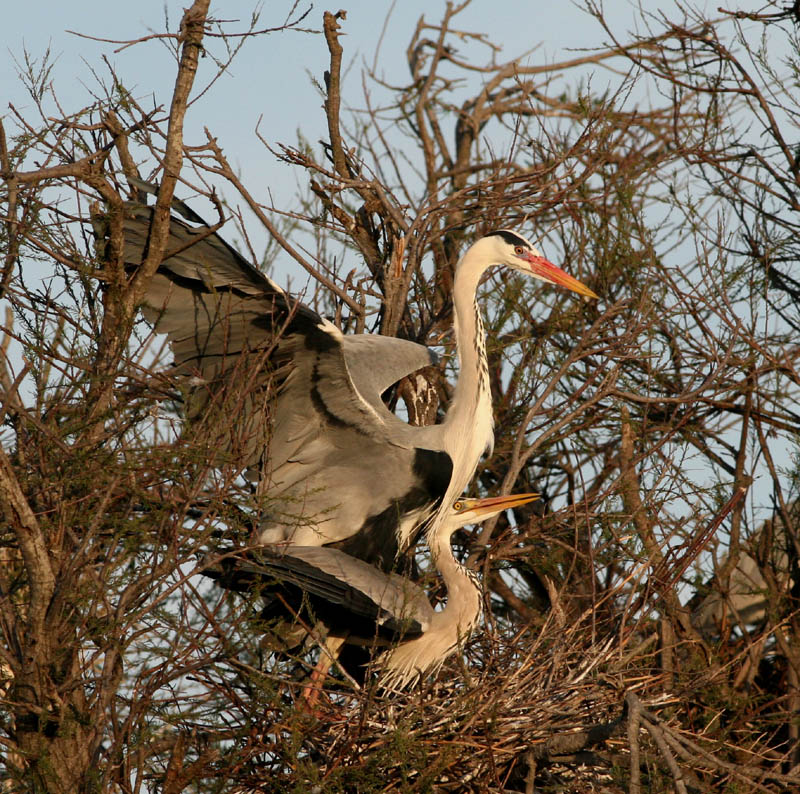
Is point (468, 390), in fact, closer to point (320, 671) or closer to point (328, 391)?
point (328, 391)

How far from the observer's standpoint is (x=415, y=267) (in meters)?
5.09

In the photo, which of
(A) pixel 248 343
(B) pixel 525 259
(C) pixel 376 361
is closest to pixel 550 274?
(B) pixel 525 259

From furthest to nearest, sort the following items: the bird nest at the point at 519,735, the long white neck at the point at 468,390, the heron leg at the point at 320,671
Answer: the long white neck at the point at 468,390 < the heron leg at the point at 320,671 < the bird nest at the point at 519,735

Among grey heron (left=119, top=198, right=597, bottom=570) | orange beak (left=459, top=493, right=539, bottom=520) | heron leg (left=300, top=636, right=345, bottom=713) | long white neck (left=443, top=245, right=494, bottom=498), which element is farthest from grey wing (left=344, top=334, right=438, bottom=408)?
heron leg (left=300, top=636, right=345, bottom=713)

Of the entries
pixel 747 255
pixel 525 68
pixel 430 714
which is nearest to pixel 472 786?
pixel 430 714

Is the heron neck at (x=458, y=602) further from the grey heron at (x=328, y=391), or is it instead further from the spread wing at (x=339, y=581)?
the grey heron at (x=328, y=391)

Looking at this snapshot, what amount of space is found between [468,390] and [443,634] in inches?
38.2

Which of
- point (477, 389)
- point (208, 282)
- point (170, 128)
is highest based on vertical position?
point (170, 128)

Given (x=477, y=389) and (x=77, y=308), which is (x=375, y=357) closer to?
(x=477, y=389)

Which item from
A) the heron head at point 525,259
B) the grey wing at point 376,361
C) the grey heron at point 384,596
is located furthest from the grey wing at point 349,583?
the heron head at point 525,259

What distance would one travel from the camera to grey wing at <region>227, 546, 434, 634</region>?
13.6 ft

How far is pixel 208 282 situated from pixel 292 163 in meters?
0.91

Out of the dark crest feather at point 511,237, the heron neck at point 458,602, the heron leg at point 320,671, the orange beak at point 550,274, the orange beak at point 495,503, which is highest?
the dark crest feather at point 511,237

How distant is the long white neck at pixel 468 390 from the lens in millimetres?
4980
